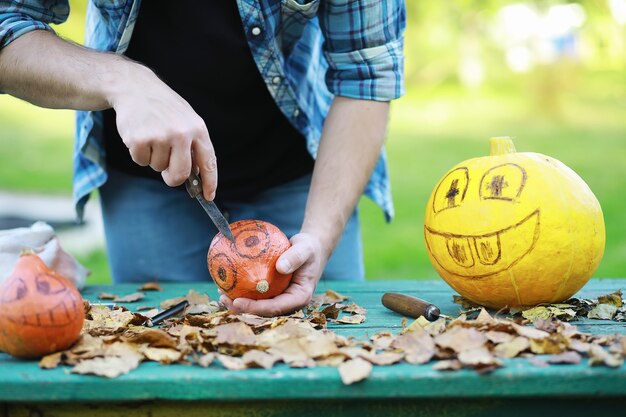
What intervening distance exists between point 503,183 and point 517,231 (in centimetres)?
14

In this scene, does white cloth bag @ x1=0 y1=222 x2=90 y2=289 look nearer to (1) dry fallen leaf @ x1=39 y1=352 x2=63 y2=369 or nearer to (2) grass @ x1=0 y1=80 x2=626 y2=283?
(1) dry fallen leaf @ x1=39 y1=352 x2=63 y2=369

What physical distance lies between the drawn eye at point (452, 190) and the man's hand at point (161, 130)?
68 cm

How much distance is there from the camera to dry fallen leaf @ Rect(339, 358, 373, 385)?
5.22 ft

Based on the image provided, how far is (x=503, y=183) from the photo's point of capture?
2.15 m

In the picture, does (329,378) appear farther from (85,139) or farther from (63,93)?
(85,139)

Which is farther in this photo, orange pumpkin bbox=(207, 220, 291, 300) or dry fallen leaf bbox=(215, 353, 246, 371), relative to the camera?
orange pumpkin bbox=(207, 220, 291, 300)

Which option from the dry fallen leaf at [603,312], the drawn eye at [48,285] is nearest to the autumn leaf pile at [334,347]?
the drawn eye at [48,285]

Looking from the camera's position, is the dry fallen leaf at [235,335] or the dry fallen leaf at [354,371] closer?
the dry fallen leaf at [354,371]

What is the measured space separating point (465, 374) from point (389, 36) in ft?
4.73

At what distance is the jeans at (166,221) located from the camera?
9.88 feet

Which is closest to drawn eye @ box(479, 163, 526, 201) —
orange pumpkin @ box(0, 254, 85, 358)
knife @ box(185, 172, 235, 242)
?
knife @ box(185, 172, 235, 242)

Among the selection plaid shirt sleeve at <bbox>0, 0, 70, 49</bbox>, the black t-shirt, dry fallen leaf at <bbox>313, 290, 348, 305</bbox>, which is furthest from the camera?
the black t-shirt

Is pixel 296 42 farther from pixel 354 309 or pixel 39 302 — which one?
pixel 39 302

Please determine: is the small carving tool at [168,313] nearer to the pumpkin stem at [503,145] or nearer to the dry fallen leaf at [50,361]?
the dry fallen leaf at [50,361]
